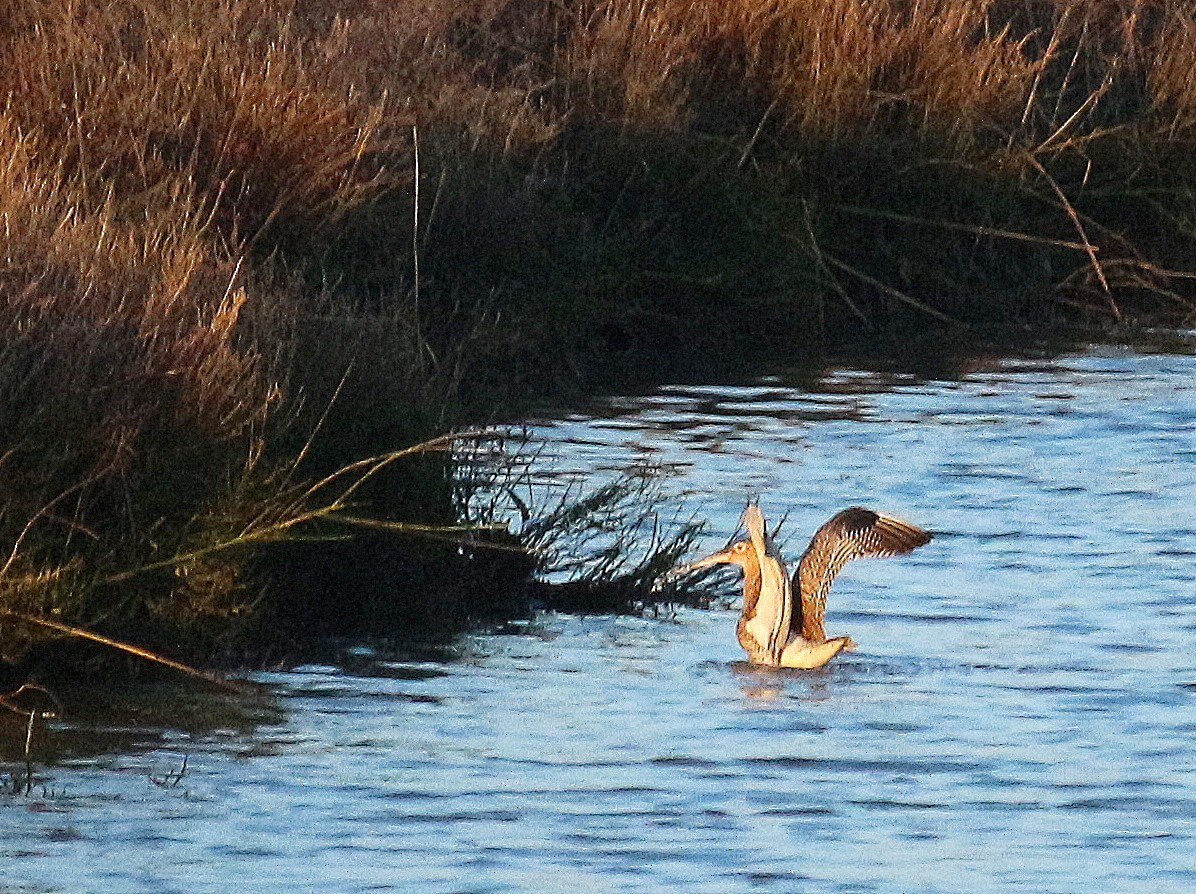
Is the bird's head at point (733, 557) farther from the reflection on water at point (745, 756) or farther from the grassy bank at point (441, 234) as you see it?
the grassy bank at point (441, 234)

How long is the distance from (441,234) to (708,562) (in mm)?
4314

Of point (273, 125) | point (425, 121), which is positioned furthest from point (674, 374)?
point (273, 125)

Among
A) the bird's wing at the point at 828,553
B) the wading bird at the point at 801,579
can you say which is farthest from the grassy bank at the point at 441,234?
the bird's wing at the point at 828,553

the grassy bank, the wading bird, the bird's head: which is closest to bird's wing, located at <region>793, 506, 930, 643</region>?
the wading bird

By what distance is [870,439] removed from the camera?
11.6 metres

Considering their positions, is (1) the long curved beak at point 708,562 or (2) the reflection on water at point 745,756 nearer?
(2) the reflection on water at point 745,756

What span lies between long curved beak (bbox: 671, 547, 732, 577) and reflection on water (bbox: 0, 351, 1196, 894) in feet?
0.60

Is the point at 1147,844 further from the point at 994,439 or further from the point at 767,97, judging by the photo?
the point at 767,97

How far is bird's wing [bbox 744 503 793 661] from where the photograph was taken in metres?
8.04

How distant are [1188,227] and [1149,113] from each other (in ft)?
2.68

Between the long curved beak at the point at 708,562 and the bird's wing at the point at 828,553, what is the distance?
0.23 m

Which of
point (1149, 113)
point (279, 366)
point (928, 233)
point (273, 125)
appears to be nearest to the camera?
point (279, 366)

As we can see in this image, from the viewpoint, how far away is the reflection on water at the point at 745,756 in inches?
241

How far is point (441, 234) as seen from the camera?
12.4 meters
